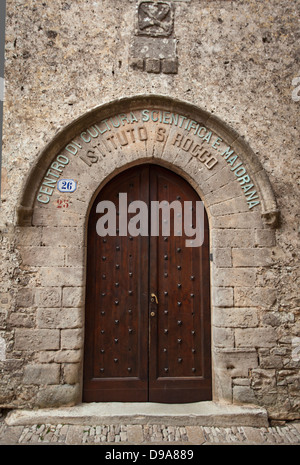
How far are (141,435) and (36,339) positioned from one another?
1380 mm

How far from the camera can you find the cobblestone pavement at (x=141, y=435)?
2.97 meters

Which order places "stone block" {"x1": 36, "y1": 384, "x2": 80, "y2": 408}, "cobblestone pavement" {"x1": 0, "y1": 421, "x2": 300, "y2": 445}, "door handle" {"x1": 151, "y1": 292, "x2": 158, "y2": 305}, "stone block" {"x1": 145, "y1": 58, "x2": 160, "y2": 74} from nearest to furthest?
"cobblestone pavement" {"x1": 0, "y1": 421, "x2": 300, "y2": 445} < "stone block" {"x1": 36, "y1": 384, "x2": 80, "y2": 408} < "door handle" {"x1": 151, "y1": 292, "x2": 158, "y2": 305} < "stone block" {"x1": 145, "y1": 58, "x2": 160, "y2": 74}

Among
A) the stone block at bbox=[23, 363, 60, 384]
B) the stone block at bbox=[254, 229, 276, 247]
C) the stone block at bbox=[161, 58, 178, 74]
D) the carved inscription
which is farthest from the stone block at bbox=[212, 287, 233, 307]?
the stone block at bbox=[161, 58, 178, 74]

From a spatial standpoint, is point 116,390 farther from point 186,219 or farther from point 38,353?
point 186,219

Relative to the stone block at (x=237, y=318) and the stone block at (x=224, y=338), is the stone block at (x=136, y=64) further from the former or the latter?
the stone block at (x=224, y=338)

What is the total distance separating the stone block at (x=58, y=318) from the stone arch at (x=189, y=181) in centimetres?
1

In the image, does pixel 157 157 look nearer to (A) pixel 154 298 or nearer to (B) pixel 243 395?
(A) pixel 154 298

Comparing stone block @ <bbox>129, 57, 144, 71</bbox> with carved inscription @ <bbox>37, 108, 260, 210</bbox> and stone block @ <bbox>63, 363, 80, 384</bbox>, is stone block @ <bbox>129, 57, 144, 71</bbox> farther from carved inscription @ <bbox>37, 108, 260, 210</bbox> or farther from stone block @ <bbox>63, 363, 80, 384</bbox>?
stone block @ <bbox>63, 363, 80, 384</bbox>

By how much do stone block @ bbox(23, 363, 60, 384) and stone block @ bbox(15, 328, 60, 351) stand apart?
0.18 meters

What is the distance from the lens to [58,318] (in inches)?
135

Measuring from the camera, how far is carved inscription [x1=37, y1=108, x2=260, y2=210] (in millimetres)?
3656

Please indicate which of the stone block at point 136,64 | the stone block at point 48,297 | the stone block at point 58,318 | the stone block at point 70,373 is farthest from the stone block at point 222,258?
the stone block at point 136,64

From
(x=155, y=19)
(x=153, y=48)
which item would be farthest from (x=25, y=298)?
(x=155, y=19)
